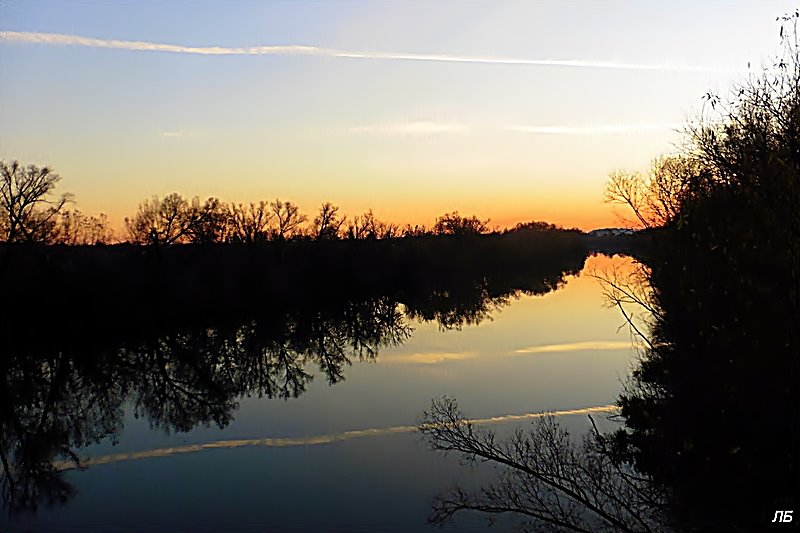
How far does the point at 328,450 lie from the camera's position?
11.5 m

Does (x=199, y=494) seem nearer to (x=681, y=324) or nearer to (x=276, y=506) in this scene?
(x=276, y=506)

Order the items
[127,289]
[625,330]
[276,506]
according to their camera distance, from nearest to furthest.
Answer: [276,506] < [625,330] < [127,289]

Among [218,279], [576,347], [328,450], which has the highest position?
[218,279]

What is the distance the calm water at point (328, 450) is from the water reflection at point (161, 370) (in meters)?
0.36

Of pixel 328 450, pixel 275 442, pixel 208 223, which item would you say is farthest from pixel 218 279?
pixel 328 450

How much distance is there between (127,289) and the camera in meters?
27.1

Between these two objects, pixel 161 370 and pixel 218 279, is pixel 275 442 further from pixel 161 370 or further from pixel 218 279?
pixel 218 279

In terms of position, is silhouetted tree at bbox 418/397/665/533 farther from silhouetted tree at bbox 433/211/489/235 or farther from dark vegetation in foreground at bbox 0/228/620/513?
silhouetted tree at bbox 433/211/489/235

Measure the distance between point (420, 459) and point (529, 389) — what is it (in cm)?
497

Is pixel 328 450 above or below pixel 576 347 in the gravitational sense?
below

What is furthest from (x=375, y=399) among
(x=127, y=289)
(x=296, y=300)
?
(x=296, y=300)

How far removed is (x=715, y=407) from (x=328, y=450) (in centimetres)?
558

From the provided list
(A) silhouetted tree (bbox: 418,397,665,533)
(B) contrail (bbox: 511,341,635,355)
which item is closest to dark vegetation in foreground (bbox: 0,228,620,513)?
(B) contrail (bbox: 511,341,635,355)

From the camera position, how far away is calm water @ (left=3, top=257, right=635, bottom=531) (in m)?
8.71
